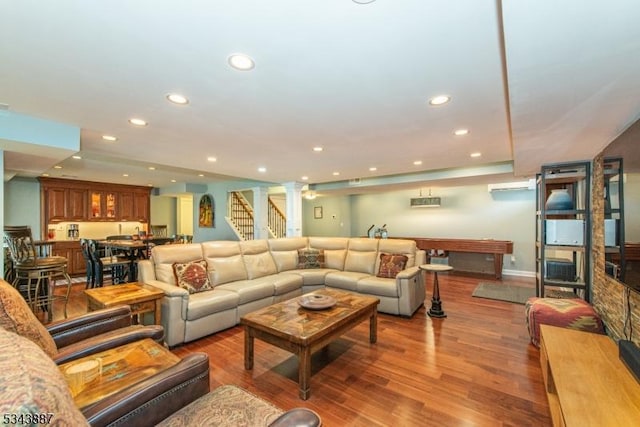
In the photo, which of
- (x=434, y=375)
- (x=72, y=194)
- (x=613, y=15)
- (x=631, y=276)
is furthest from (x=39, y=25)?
(x=72, y=194)

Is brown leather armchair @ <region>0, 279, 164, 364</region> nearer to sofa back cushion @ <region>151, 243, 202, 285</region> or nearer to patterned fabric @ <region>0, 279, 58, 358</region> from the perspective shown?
patterned fabric @ <region>0, 279, 58, 358</region>

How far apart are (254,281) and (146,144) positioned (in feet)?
7.26

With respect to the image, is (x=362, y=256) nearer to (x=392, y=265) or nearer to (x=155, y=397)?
(x=392, y=265)

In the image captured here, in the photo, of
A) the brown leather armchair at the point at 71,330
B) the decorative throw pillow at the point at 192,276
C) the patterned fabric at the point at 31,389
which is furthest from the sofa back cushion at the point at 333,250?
the patterned fabric at the point at 31,389

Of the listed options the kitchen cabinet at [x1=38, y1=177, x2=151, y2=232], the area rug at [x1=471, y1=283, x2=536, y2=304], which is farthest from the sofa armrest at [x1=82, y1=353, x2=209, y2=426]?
the kitchen cabinet at [x1=38, y1=177, x2=151, y2=232]

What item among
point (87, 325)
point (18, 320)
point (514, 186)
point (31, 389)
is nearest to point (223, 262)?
point (87, 325)

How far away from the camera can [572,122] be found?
6.76ft

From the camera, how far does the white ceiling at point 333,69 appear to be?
121 centimetres

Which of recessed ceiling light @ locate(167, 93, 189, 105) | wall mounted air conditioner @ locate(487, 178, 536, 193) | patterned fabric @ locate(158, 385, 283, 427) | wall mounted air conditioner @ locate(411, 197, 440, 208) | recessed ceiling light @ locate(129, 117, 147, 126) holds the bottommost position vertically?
patterned fabric @ locate(158, 385, 283, 427)

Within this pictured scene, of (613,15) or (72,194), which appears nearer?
(613,15)

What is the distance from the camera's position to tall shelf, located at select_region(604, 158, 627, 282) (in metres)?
2.00

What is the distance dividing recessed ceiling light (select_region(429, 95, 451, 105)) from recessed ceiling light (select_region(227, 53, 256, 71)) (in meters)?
1.35

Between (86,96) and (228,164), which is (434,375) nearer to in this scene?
(86,96)

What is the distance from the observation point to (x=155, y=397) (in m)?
1.22
